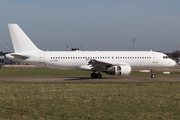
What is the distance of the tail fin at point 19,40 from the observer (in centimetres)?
3288

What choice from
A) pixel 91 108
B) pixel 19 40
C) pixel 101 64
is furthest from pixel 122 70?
pixel 91 108

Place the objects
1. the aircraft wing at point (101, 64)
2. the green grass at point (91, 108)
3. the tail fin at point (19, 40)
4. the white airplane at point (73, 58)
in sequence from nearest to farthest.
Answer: the green grass at point (91, 108) → the aircraft wing at point (101, 64) → the white airplane at point (73, 58) → the tail fin at point (19, 40)

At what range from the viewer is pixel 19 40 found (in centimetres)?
3300

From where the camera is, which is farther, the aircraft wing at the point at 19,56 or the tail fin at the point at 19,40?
the tail fin at the point at 19,40

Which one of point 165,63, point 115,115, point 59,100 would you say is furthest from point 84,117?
point 165,63

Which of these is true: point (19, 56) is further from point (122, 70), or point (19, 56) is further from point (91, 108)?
point (91, 108)

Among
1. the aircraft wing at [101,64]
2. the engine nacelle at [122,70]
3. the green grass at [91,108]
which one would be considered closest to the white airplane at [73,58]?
the aircraft wing at [101,64]

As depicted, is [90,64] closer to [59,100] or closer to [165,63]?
[165,63]

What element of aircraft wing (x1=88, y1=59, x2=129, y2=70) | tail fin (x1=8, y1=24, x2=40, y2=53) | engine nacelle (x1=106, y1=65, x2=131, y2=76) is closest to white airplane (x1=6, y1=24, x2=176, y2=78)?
tail fin (x1=8, y1=24, x2=40, y2=53)

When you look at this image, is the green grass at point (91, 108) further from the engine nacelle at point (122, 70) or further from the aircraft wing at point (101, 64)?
the aircraft wing at point (101, 64)

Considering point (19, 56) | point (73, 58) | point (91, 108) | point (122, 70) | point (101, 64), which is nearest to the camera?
point (91, 108)

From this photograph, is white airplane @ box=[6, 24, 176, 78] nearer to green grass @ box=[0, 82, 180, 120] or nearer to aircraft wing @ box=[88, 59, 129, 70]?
aircraft wing @ box=[88, 59, 129, 70]

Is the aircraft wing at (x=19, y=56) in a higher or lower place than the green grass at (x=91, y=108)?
higher

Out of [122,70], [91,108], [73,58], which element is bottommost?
[91,108]
